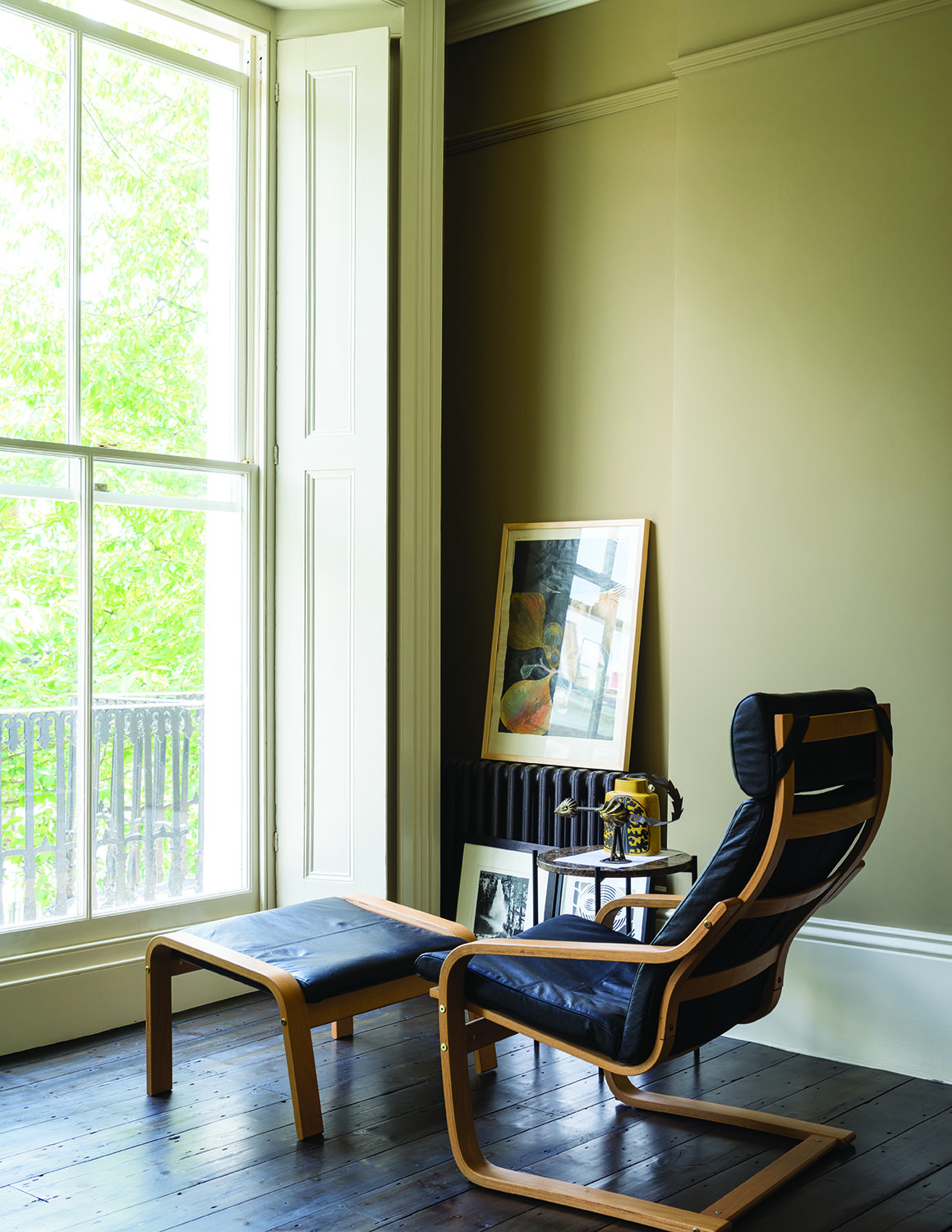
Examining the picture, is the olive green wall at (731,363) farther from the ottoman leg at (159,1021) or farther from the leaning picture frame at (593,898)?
the ottoman leg at (159,1021)

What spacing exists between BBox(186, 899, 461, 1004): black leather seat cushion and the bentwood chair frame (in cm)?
35

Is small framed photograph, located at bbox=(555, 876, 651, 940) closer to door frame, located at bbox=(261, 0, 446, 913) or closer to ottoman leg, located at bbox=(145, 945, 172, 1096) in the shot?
door frame, located at bbox=(261, 0, 446, 913)

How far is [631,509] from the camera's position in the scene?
4.28 m

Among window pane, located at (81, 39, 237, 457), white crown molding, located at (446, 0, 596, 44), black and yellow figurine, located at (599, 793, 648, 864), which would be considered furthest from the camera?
white crown molding, located at (446, 0, 596, 44)

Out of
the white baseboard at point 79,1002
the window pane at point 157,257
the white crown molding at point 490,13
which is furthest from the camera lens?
the white crown molding at point 490,13

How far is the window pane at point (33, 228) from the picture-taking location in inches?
147

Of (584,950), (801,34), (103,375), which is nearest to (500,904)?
(584,950)

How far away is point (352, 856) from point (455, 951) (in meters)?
1.61

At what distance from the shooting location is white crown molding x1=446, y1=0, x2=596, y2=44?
448cm

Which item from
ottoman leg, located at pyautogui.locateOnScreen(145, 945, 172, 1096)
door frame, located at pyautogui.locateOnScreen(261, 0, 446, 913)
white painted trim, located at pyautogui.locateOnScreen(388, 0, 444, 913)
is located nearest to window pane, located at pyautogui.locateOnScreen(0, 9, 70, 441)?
door frame, located at pyautogui.locateOnScreen(261, 0, 446, 913)

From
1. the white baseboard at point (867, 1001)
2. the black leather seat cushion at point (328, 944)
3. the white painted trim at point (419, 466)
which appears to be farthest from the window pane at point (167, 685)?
the white baseboard at point (867, 1001)

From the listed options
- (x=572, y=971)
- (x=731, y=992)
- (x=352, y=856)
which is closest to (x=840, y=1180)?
(x=731, y=992)

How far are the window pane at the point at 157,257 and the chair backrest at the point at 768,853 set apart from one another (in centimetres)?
259

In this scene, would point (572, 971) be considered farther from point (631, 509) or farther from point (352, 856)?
point (631, 509)
